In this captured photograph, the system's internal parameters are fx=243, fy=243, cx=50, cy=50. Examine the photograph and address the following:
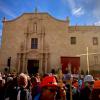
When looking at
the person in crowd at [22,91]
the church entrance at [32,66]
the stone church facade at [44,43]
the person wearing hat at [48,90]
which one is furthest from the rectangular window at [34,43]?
the person wearing hat at [48,90]

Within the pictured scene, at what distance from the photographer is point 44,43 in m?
37.2

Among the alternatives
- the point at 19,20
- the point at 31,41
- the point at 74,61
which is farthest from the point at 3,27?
the point at 74,61

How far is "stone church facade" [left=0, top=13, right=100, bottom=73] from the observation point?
36.3 m

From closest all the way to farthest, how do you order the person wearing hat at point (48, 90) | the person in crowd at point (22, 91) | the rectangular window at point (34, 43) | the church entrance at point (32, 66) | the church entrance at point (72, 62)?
the person wearing hat at point (48, 90)
the person in crowd at point (22, 91)
the church entrance at point (72, 62)
the church entrance at point (32, 66)
the rectangular window at point (34, 43)

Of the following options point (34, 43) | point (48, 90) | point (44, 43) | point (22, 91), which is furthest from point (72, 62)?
point (48, 90)

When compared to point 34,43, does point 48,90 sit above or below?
below

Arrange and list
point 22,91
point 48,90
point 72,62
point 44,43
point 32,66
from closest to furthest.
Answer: point 48,90 → point 22,91 → point 72,62 → point 32,66 → point 44,43

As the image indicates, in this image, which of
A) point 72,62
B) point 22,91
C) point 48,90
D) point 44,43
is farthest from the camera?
point 44,43

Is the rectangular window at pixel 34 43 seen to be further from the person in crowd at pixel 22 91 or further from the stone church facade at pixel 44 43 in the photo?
the person in crowd at pixel 22 91

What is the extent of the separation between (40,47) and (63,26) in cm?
483

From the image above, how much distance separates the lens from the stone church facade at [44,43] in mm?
36281

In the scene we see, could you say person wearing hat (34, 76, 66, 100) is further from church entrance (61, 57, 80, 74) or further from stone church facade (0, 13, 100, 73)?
stone church facade (0, 13, 100, 73)

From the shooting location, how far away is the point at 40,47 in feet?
121

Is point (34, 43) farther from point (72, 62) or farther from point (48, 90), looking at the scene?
point (48, 90)
